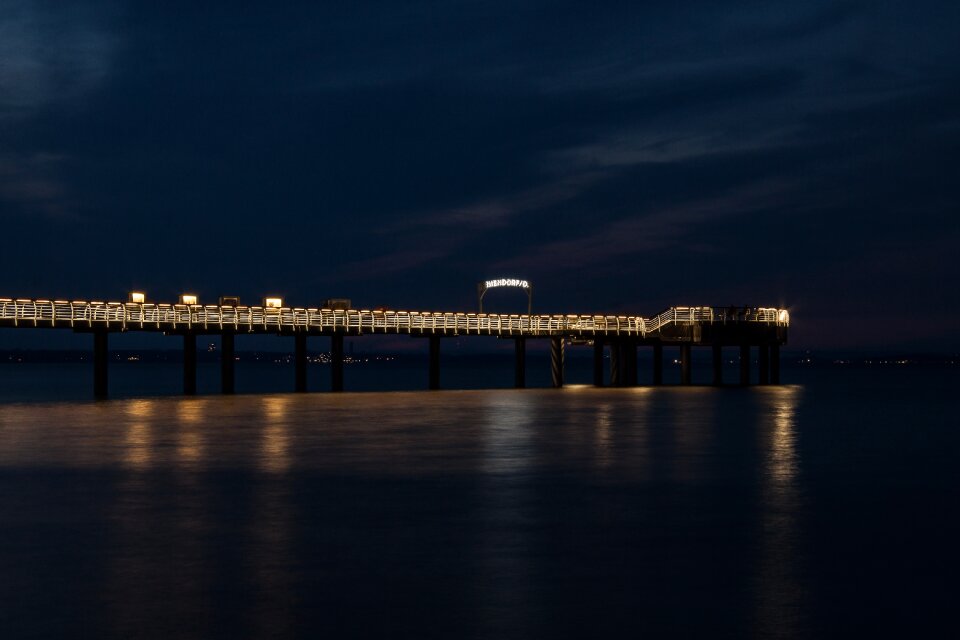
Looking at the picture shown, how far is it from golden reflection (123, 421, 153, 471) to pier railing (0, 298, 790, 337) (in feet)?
66.7

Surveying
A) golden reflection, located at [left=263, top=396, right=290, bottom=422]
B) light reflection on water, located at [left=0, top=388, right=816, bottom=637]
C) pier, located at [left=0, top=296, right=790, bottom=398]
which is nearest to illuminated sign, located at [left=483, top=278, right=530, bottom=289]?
pier, located at [left=0, top=296, right=790, bottom=398]

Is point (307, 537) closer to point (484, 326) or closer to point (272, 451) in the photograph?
point (272, 451)

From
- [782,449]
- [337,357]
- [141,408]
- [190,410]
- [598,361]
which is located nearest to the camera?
[782,449]

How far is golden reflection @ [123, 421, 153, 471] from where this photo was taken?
31.8 metres

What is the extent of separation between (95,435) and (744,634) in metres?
32.6

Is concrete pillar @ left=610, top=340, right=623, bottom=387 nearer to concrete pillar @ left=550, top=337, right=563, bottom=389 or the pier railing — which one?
concrete pillar @ left=550, top=337, right=563, bottom=389

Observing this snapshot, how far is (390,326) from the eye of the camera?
77562 mm

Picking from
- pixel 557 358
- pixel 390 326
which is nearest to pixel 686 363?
pixel 557 358

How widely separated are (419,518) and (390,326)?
183ft

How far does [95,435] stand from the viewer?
41.4 metres

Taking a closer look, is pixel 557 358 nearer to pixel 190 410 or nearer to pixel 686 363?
pixel 686 363

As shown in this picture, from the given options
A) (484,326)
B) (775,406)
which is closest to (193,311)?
(484,326)

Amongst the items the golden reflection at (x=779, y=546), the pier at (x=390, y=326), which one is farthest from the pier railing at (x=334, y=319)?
the golden reflection at (x=779, y=546)

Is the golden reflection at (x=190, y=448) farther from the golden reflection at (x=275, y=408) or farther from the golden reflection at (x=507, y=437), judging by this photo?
the golden reflection at (x=275, y=408)
